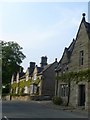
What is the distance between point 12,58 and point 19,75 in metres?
8.82

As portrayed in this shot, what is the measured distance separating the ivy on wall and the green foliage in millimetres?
46680

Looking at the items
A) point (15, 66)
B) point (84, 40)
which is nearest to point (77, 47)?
point (84, 40)

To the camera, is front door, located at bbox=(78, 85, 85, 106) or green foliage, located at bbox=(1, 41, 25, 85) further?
green foliage, located at bbox=(1, 41, 25, 85)

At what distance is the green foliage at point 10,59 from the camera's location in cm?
8844

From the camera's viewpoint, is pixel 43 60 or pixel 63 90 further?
pixel 43 60

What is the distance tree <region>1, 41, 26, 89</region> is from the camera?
8844cm

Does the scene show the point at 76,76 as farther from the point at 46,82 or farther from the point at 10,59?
the point at 10,59

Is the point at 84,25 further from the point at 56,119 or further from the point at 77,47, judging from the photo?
the point at 56,119

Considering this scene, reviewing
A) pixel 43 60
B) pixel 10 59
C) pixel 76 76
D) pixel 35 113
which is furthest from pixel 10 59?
pixel 35 113

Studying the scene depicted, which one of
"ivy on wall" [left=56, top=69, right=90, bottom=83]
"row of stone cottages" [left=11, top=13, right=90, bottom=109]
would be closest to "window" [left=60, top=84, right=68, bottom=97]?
"row of stone cottages" [left=11, top=13, right=90, bottom=109]

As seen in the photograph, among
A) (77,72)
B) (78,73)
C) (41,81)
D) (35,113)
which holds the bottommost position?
(35,113)

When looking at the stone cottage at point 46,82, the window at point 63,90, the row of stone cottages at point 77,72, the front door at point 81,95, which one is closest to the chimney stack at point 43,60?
the stone cottage at point 46,82

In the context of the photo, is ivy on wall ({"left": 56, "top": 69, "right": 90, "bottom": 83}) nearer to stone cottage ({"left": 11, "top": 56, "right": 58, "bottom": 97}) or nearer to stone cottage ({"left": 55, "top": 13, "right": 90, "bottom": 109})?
stone cottage ({"left": 55, "top": 13, "right": 90, "bottom": 109})

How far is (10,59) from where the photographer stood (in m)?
90.2
